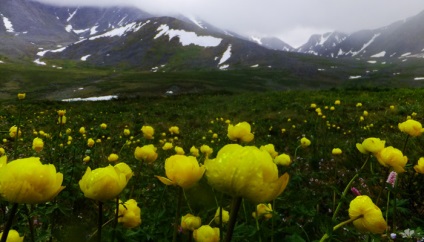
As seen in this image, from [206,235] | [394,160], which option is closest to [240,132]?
[394,160]

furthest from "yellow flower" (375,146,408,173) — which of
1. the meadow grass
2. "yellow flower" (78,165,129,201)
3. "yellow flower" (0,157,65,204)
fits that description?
"yellow flower" (0,157,65,204)

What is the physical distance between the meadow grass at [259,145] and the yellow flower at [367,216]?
96mm

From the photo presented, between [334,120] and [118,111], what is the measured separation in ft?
32.2

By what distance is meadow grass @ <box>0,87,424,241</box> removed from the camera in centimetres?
172

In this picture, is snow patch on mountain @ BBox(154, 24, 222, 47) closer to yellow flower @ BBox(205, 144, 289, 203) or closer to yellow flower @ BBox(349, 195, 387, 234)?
yellow flower @ BBox(349, 195, 387, 234)

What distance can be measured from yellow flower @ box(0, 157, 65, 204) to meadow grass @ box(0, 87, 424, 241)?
0.17m

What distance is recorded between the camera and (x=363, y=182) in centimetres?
381

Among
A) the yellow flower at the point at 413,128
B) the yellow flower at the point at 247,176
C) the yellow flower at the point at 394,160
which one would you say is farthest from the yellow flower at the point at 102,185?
the yellow flower at the point at 413,128

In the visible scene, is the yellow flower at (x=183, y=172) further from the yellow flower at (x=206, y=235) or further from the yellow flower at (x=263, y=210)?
the yellow flower at (x=263, y=210)

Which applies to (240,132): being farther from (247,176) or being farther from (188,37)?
(188,37)

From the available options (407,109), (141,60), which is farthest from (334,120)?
(141,60)

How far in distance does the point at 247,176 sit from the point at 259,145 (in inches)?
229

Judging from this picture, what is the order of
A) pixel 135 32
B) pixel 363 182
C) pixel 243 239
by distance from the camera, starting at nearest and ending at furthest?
pixel 243 239
pixel 363 182
pixel 135 32

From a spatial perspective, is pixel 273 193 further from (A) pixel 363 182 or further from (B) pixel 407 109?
(B) pixel 407 109
